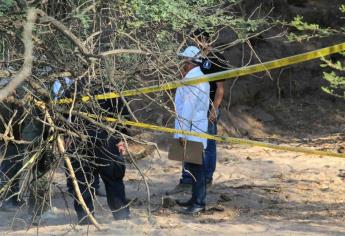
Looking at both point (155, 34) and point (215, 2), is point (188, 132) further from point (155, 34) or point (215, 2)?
point (215, 2)

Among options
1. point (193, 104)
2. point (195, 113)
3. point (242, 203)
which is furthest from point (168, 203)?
point (193, 104)

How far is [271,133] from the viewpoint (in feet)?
45.6

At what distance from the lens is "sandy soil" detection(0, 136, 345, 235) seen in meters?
6.63

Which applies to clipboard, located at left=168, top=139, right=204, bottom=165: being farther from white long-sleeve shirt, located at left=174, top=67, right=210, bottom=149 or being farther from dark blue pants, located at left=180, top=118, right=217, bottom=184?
dark blue pants, located at left=180, top=118, right=217, bottom=184

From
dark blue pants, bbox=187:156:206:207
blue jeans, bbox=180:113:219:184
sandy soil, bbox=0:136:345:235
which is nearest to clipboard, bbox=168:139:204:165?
dark blue pants, bbox=187:156:206:207

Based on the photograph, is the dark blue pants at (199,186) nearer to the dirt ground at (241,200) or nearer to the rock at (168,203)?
the dirt ground at (241,200)

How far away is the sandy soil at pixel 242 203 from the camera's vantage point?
6629 mm

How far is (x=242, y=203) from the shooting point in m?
7.99

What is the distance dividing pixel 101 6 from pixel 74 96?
1185mm

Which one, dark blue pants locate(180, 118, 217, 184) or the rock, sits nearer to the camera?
the rock

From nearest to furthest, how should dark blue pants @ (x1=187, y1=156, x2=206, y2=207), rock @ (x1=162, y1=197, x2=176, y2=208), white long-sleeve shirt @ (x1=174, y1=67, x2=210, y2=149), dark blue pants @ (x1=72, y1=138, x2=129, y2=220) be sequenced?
dark blue pants @ (x1=72, y1=138, x2=129, y2=220)
white long-sleeve shirt @ (x1=174, y1=67, x2=210, y2=149)
dark blue pants @ (x1=187, y1=156, x2=206, y2=207)
rock @ (x1=162, y1=197, x2=176, y2=208)

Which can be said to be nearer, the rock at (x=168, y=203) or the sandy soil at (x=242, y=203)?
the sandy soil at (x=242, y=203)

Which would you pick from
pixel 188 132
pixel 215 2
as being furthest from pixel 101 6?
pixel 215 2

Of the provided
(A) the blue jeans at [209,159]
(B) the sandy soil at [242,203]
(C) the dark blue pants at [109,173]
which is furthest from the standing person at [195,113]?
(A) the blue jeans at [209,159]
